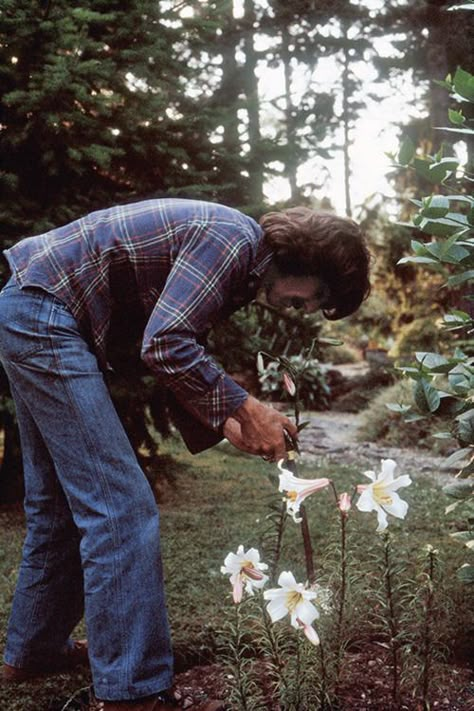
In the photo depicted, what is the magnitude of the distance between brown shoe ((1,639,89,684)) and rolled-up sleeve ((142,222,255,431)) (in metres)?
1.01

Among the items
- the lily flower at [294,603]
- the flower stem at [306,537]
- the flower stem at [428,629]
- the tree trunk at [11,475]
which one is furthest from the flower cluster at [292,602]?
the tree trunk at [11,475]

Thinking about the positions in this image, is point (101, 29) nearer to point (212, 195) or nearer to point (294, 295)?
point (212, 195)

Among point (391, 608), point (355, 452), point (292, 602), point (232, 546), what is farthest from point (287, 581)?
point (355, 452)

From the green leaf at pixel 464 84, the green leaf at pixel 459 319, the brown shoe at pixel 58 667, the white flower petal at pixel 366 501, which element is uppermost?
the green leaf at pixel 464 84

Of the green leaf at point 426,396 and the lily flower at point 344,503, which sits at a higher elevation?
the lily flower at point 344,503

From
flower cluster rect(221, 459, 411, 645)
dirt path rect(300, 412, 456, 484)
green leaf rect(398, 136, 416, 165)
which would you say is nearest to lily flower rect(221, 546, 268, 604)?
flower cluster rect(221, 459, 411, 645)

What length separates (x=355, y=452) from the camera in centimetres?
762

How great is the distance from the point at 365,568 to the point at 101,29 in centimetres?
326

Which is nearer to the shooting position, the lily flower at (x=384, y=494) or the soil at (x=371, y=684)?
the lily flower at (x=384, y=494)

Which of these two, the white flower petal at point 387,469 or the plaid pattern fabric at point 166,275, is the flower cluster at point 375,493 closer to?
the white flower petal at point 387,469

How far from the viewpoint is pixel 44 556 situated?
2334 mm

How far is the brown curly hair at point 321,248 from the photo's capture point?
212 centimetres

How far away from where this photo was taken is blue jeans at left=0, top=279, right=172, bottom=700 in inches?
74.7

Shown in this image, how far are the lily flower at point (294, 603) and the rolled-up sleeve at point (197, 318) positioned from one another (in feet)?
1.53
